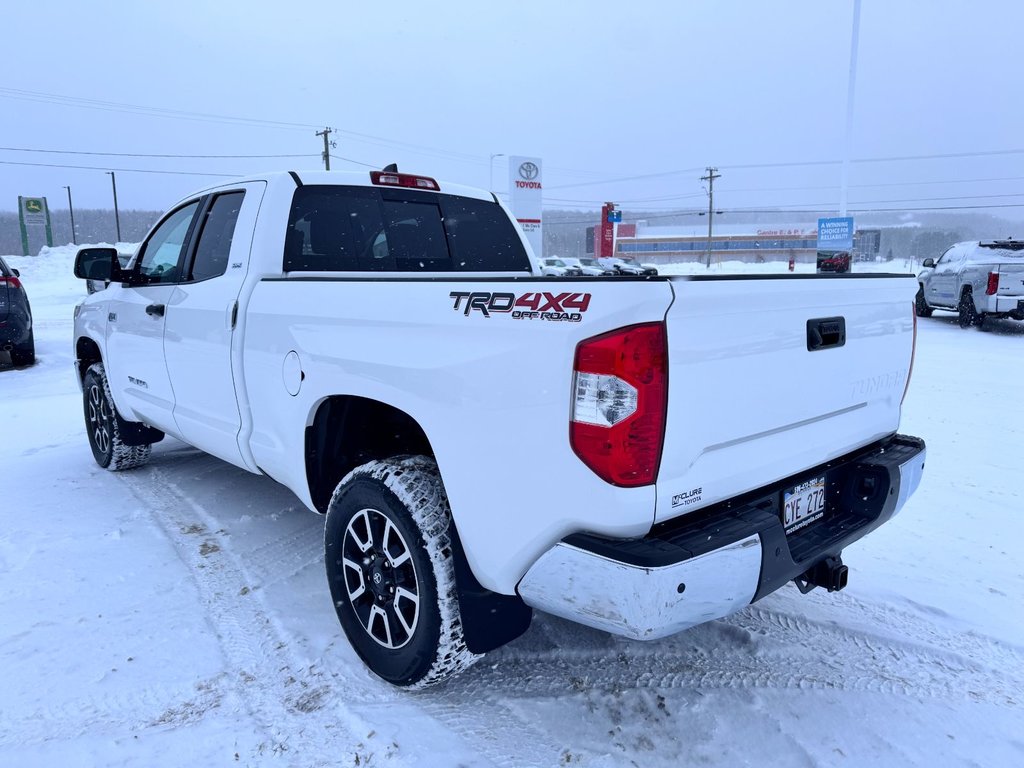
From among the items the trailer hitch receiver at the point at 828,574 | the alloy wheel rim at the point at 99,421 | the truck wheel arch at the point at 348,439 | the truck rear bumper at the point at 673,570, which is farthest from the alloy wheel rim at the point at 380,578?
the alloy wheel rim at the point at 99,421

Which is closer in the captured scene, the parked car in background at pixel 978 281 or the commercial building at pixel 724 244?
the parked car in background at pixel 978 281

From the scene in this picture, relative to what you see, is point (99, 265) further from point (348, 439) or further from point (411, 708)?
point (411, 708)

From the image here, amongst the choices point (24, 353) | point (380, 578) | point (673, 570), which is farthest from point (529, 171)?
point (673, 570)

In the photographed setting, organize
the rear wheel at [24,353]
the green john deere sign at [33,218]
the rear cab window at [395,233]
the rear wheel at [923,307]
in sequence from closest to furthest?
1. the rear cab window at [395,233]
2. the rear wheel at [24,353]
3. the rear wheel at [923,307]
4. the green john deere sign at [33,218]

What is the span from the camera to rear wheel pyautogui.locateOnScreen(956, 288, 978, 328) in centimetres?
1322

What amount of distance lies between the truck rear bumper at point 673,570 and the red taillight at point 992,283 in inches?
493

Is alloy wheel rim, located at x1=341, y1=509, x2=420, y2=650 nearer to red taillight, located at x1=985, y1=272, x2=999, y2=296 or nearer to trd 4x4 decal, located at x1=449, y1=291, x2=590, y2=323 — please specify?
trd 4x4 decal, located at x1=449, y1=291, x2=590, y2=323

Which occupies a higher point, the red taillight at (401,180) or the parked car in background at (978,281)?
the red taillight at (401,180)

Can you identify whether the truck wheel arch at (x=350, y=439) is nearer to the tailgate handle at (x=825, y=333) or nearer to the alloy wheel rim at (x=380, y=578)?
the alloy wheel rim at (x=380, y=578)

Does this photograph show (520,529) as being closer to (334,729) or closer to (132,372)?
(334,729)

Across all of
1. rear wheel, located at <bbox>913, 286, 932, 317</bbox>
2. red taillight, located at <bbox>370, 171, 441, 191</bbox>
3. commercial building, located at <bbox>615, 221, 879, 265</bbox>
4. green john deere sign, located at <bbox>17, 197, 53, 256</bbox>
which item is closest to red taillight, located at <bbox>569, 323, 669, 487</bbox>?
red taillight, located at <bbox>370, 171, 441, 191</bbox>

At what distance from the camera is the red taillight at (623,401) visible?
1818 millimetres

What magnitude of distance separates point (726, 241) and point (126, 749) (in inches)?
3229

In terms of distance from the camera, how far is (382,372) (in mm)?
2457
